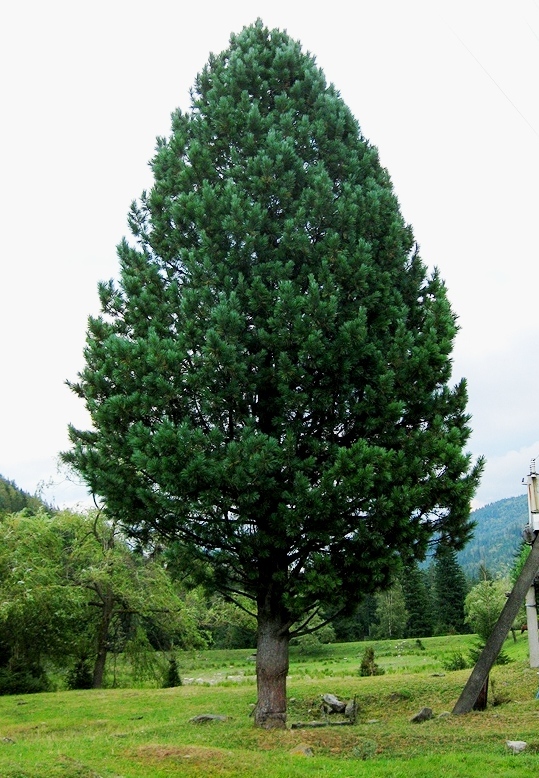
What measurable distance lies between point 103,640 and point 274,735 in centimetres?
1729

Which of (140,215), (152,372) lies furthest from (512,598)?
(140,215)

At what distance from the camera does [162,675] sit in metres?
27.8

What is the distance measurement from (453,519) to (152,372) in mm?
6289

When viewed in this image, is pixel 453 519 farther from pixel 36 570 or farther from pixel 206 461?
pixel 36 570

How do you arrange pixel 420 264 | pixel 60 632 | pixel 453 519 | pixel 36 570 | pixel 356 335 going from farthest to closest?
pixel 60 632 → pixel 36 570 → pixel 420 264 → pixel 453 519 → pixel 356 335

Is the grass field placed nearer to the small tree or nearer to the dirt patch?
the dirt patch

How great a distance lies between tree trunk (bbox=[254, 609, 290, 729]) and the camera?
12086 mm

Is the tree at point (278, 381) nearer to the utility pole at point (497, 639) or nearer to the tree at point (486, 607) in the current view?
the utility pole at point (497, 639)

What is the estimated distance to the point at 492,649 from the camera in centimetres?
1270

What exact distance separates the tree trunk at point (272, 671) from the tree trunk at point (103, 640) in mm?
15599

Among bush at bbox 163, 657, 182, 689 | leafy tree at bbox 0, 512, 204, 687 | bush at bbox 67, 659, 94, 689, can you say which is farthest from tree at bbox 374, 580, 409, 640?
bush at bbox 67, 659, 94, 689

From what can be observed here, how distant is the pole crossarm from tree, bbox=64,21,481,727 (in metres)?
1.69

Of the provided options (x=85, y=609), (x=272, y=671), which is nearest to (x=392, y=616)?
(x=85, y=609)

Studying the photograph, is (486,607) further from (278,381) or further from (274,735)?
(278,381)
